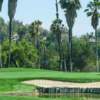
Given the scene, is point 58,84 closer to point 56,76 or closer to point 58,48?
point 56,76

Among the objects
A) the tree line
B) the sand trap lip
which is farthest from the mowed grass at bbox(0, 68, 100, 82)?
the tree line

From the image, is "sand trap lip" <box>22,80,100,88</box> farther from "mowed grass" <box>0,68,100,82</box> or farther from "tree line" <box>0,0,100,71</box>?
"tree line" <box>0,0,100,71</box>

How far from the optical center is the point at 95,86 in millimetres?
42469

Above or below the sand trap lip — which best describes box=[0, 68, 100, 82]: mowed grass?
above

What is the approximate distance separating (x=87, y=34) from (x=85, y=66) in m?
16.4

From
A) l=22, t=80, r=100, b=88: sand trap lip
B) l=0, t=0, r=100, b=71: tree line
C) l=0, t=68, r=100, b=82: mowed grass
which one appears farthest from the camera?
l=0, t=0, r=100, b=71: tree line

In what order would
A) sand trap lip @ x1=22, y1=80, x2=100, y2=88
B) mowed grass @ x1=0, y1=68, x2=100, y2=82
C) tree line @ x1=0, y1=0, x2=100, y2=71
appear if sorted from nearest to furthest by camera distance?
1. sand trap lip @ x1=22, y1=80, x2=100, y2=88
2. mowed grass @ x1=0, y1=68, x2=100, y2=82
3. tree line @ x1=0, y1=0, x2=100, y2=71

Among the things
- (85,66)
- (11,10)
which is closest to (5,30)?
(85,66)

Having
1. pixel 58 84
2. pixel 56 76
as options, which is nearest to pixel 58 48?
pixel 56 76

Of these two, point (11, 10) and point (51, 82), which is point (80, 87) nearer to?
point (51, 82)

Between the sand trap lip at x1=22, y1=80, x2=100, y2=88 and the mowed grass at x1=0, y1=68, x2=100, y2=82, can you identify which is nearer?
the sand trap lip at x1=22, y1=80, x2=100, y2=88

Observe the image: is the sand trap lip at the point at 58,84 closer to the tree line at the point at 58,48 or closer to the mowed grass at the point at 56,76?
the mowed grass at the point at 56,76

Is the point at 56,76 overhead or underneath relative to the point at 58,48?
underneath

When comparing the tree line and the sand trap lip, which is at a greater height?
the tree line
